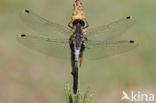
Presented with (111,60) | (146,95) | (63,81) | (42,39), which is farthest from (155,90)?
(42,39)

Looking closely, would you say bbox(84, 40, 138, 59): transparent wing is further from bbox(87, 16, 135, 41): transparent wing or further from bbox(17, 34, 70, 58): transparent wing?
bbox(17, 34, 70, 58): transparent wing

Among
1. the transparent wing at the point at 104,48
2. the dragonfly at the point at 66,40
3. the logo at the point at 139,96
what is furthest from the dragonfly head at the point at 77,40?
the logo at the point at 139,96

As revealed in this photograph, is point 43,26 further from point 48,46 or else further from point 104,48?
point 104,48

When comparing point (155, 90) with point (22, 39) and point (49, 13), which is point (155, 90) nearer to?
point (49, 13)

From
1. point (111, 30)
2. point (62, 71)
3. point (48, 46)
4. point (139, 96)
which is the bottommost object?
point (139, 96)

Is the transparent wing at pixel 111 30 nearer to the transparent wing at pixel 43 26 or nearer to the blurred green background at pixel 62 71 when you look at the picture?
the transparent wing at pixel 43 26

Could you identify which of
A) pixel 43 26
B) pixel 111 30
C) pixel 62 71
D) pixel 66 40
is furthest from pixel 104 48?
pixel 62 71

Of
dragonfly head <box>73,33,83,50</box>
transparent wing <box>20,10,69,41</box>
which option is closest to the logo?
transparent wing <box>20,10,69,41</box>
